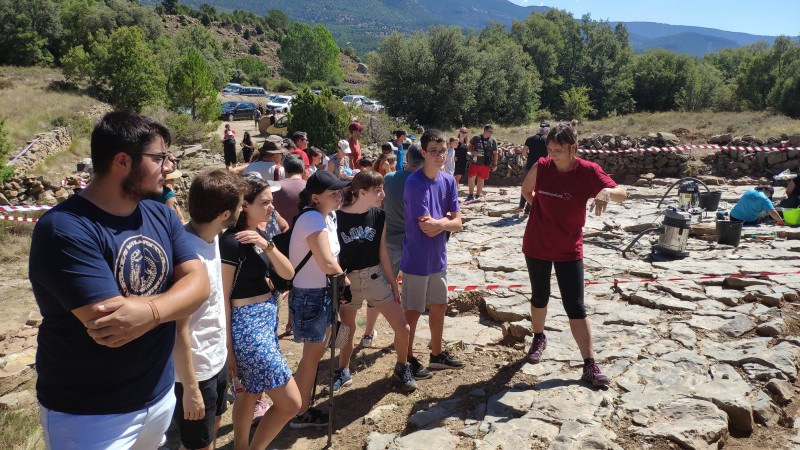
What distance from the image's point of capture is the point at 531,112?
138 ft

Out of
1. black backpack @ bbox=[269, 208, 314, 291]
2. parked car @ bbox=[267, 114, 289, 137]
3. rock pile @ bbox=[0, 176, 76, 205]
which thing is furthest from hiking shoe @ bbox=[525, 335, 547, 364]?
parked car @ bbox=[267, 114, 289, 137]

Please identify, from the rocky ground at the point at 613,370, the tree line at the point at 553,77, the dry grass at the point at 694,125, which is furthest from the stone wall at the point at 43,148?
the tree line at the point at 553,77

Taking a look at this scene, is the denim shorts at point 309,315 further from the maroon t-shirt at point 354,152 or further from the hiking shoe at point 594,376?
the maroon t-shirt at point 354,152

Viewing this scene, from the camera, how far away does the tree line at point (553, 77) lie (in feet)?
111

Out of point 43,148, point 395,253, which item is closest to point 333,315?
point 395,253

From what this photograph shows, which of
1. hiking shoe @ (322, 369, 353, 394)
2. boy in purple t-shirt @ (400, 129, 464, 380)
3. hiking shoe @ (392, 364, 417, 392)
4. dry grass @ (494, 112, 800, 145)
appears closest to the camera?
boy in purple t-shirt @ (400, 129, 464, 380)

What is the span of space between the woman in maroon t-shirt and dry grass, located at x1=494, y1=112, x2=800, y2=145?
744 inches

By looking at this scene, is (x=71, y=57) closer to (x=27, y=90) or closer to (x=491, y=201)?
(x=27, y=90)

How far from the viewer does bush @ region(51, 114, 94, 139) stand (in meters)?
18.4

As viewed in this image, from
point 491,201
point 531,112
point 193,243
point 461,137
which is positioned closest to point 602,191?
point 193,243

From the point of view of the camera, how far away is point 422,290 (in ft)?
14.5

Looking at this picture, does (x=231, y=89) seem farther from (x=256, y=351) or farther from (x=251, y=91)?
(x=256, y=351)

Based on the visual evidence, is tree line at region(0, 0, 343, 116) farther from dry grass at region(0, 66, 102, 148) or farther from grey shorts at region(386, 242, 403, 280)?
grey shorts at region(386, 242, 403, 280)

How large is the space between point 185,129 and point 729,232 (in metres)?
18.6
